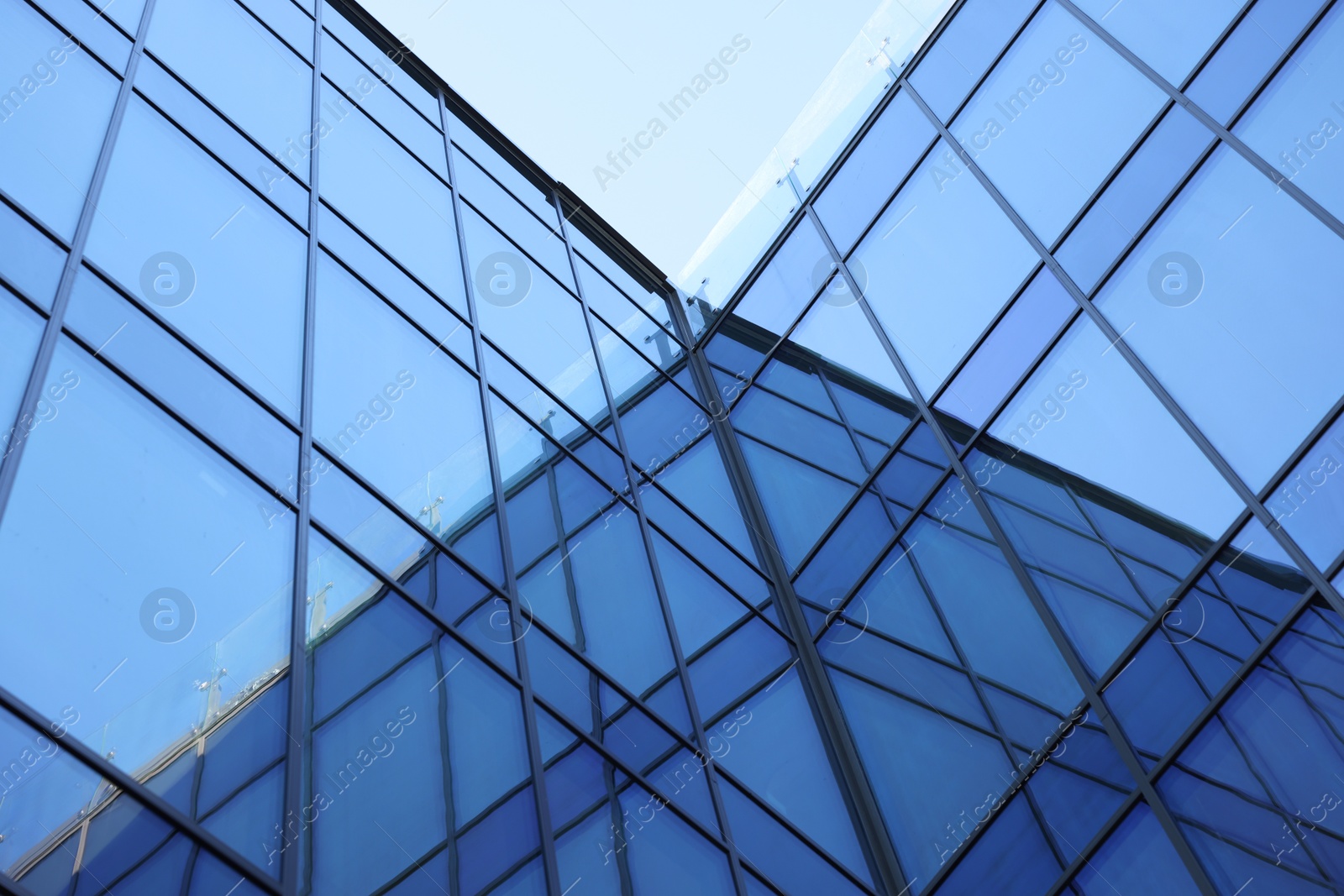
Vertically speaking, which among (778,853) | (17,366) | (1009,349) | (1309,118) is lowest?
(778,853)

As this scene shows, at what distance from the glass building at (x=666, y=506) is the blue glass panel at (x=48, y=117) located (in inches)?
1.7

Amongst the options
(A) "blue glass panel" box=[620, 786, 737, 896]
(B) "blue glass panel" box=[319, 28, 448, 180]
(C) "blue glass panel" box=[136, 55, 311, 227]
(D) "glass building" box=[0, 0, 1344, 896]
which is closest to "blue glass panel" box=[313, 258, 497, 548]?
(D) "glass building" box=[0, 0, 1344, 896]

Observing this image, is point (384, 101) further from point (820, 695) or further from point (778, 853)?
point (778, 853)

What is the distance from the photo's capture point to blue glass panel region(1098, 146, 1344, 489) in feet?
30.5

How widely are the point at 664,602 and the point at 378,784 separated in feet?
17.1

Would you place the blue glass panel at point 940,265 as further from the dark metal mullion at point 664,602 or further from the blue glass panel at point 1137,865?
the blue glass panel at point 1137,865

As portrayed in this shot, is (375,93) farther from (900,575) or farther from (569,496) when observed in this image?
(900,575)

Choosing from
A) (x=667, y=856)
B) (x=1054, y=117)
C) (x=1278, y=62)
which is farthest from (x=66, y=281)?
(x=1278, y=62)

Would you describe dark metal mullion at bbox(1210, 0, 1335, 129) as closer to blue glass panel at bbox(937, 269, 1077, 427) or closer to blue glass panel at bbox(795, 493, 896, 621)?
blue glass panel at bbox(937, 269, 1077, 427)

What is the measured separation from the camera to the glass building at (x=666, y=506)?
274 inches

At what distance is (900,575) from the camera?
1293cm

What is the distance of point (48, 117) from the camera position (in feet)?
28.0

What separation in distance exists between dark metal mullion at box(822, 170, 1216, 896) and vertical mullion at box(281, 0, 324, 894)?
705 centimetres

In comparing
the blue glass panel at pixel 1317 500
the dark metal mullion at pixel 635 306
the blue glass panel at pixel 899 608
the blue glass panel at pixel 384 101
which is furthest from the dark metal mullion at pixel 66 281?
the blue glass panel at pixel 1317 500
